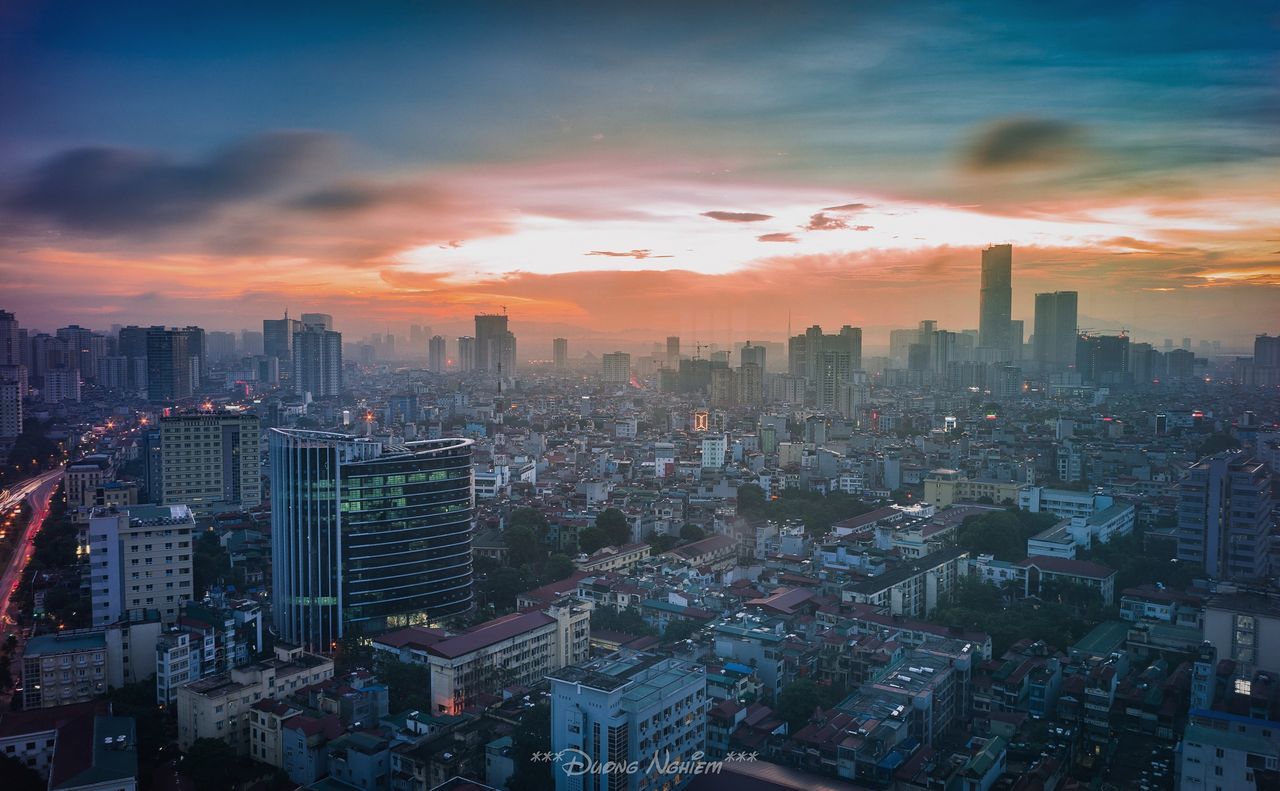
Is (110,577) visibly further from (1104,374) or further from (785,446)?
(1104,374)

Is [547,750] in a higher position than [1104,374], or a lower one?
lower

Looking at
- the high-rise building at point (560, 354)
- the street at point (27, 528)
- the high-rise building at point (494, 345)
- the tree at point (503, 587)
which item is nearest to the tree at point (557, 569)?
the tree at point (503, 587)

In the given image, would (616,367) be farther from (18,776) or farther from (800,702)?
(18,776)

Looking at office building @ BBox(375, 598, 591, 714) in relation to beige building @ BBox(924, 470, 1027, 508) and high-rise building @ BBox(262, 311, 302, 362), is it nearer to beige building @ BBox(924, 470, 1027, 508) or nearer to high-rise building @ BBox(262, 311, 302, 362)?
beige building @ BBox(924, 470, 1027, 508)

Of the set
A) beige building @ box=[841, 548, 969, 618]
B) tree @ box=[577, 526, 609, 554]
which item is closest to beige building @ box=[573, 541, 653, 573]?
tree @ box=[577, 526, 609, 554]

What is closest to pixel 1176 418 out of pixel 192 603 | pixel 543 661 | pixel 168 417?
pixel 543 661

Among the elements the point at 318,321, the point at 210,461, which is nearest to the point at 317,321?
the point at 318,321

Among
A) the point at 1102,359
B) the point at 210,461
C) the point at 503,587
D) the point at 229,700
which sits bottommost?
the point at 503,587
